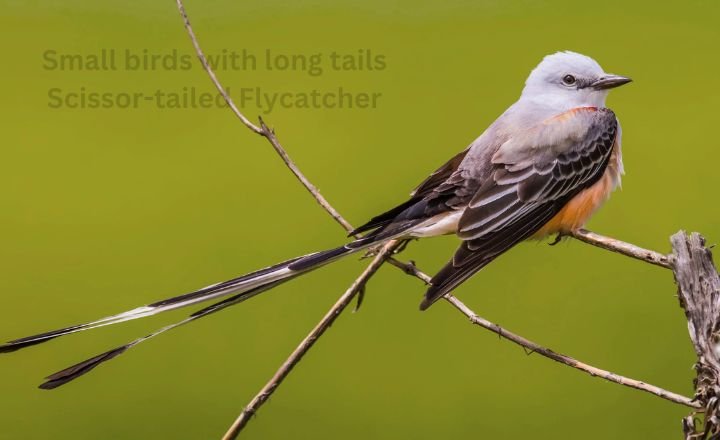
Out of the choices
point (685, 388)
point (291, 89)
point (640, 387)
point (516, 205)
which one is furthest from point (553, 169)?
point (291, 89)

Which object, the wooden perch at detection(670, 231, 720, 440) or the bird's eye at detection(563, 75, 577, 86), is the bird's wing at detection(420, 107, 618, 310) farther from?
the wooden perch at detection(670, 231, 720, 440)

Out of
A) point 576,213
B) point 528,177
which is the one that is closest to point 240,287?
point 528,177

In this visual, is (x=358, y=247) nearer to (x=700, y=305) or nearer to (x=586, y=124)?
(x=700, y=305)

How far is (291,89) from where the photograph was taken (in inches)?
324

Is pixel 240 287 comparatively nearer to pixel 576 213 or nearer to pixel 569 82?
pixel 576 213

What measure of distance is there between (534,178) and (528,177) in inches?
1.0

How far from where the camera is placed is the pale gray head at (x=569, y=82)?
359cm

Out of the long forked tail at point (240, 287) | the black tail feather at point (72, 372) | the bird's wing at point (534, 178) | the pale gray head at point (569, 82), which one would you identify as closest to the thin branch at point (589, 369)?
the long forked tail at point (240, 287)

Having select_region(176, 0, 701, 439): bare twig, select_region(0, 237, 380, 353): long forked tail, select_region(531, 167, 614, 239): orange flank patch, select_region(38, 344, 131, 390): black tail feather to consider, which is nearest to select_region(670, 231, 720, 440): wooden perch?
select_region(176, 0, 701, 439): bare twig

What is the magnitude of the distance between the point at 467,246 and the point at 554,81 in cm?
82

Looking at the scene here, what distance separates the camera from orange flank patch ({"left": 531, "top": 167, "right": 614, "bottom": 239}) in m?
3.47

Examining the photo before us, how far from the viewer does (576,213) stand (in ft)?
11.4

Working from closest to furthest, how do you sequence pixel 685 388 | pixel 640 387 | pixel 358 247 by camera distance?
pixel 640 387, pixel 358 247, pixel 685 388

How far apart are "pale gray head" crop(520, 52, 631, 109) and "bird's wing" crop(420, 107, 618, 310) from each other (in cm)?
6
